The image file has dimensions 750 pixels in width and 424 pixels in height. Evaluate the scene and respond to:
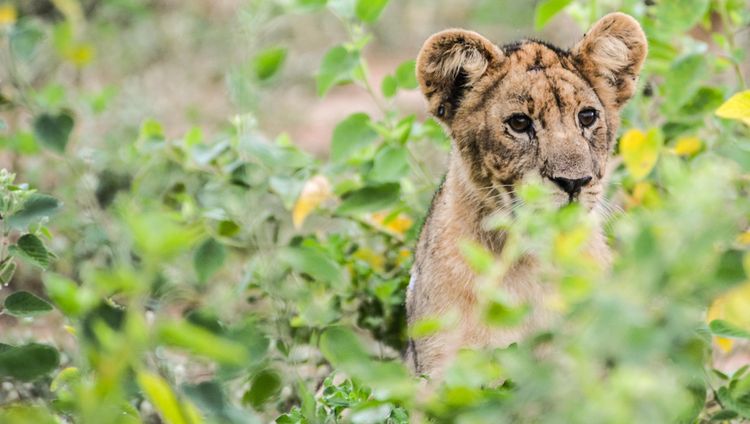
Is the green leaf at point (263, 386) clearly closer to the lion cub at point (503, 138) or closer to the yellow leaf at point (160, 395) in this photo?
the yellow leaf at point (160, 395)

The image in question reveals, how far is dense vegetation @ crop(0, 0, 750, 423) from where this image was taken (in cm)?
172

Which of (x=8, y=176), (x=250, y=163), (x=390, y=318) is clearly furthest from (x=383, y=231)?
(x=8, y=176)

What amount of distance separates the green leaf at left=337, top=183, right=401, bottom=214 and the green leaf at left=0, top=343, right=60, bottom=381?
2.27 metres

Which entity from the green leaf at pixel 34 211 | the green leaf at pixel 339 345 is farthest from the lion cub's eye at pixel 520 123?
the green leaf at pixel 34 211

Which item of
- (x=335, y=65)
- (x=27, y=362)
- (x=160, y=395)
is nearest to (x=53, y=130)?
(x=27, y=362)

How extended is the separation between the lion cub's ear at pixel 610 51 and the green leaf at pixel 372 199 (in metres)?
0.93

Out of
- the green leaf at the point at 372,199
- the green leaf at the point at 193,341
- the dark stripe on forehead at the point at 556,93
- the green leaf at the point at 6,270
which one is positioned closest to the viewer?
the green leaf at the point at 193,341

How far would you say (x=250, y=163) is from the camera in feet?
13.8

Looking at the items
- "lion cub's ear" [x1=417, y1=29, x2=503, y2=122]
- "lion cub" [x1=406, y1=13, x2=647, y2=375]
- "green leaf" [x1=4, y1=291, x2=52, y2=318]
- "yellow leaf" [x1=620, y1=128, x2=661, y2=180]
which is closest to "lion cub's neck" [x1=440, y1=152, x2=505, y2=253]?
"lion cub" [x1=406, y1=13, x2=647, y2=375]

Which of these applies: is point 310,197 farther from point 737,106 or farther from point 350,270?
point 737,106

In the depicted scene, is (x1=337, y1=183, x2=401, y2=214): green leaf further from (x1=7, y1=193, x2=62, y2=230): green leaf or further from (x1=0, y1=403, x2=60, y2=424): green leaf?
(x1=0, y1=403, x2=60, y2=424): green leaf

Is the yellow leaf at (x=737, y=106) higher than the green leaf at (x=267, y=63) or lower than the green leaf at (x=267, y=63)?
higher

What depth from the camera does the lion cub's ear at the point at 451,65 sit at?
12.8ft

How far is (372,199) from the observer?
4.46 metres
